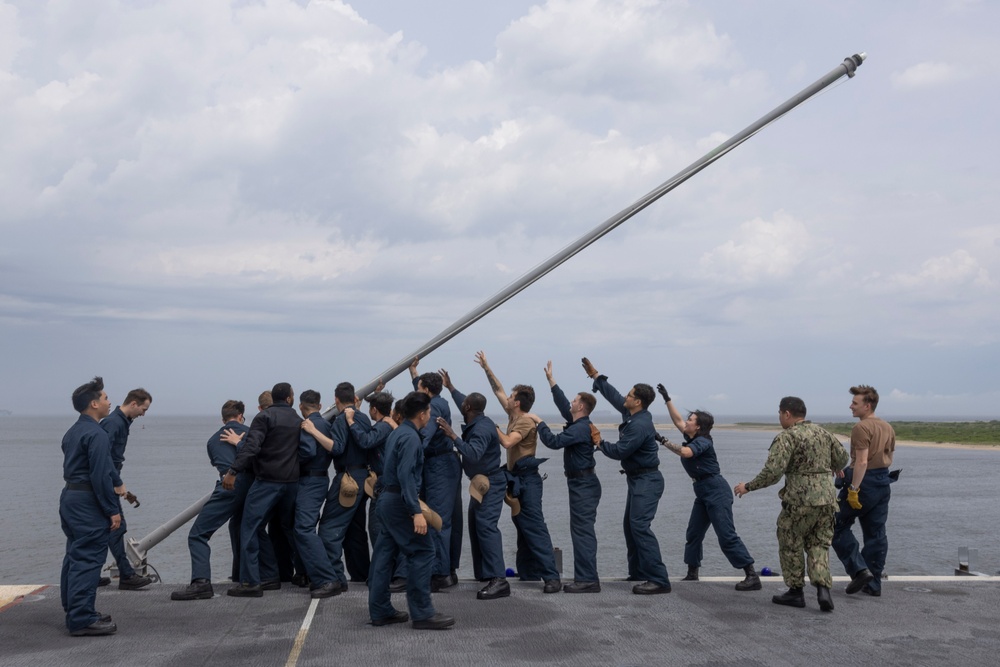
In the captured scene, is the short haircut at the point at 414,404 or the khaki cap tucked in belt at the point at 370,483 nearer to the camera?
the short haircut at the point at 414,404

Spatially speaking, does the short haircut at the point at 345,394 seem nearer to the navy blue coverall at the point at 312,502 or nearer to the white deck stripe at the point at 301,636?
the navy blue coverall at the point at 312,502

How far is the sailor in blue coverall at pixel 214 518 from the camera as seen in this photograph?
318 inches

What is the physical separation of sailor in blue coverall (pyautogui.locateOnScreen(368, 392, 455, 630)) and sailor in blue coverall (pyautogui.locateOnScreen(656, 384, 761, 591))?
273 cm

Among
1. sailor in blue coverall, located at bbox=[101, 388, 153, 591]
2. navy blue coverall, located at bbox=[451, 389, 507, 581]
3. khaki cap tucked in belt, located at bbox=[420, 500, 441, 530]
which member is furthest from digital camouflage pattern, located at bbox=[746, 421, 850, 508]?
sailor in blue coverall, located at bbox=[101, 388, 153, 591]

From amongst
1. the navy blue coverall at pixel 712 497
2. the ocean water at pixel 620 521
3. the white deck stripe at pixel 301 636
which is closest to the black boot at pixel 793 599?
the navy blue coverall at pixel 712 497

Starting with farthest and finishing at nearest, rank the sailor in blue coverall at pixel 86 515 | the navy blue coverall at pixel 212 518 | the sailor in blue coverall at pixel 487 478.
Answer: the navy blue coverall at pixel 212 518
the sailor in blue coverall at pixel 487 478
the sailor in blue coverall at pixel 86 515

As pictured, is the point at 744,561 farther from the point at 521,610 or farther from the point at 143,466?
the point at 143,466

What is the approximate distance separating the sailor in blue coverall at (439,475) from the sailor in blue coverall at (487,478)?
127 millimetres

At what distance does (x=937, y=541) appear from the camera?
2669 centimetres

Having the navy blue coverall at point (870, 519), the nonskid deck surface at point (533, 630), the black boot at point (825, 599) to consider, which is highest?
the navy blue coverall at point (870, 519)

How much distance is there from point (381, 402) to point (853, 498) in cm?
462

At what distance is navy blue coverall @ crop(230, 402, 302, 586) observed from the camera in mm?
8148

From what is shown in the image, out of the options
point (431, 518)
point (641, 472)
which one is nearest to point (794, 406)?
point (641, 472)

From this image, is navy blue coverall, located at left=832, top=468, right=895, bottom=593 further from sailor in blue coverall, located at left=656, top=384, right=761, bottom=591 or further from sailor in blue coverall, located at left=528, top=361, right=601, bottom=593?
sailor in blue coverall, located at left=528, top=361, right=601, bottom=593
